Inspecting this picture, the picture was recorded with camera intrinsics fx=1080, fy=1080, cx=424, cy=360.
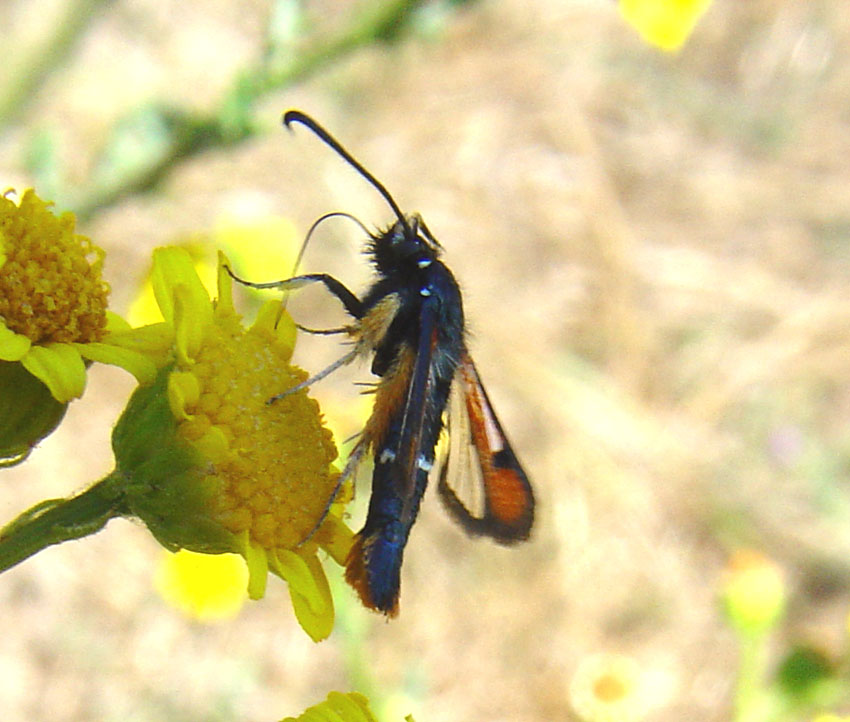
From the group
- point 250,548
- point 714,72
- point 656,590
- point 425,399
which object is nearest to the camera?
point 250,548

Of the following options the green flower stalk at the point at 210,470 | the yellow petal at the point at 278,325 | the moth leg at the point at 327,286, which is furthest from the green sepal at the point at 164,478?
the moth leg at the point at 327,286

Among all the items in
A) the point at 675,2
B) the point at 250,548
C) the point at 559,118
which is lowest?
the point at 250,548

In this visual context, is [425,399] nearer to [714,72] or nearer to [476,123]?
[476,123]

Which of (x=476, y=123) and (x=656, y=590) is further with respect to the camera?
(x=476, y=123)

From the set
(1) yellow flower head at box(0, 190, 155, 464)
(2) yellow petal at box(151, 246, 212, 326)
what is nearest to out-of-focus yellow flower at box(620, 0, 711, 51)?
(2) yellow petal at box(151, 246, 212, 326)

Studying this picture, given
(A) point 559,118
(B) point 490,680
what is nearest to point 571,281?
(A) point 559,118

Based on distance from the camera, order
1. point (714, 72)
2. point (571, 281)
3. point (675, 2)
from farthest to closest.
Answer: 1. point (714, 72)
2. point (571, 281)
3. point (675, 2)

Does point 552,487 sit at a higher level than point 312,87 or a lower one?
lower
